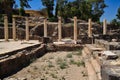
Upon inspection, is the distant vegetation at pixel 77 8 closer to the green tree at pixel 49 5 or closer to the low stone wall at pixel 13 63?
the green tree at pixel 49 5

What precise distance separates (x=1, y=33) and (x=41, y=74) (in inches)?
1058

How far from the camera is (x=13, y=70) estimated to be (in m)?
10.7

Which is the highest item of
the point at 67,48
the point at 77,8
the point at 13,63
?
the point at 77,8

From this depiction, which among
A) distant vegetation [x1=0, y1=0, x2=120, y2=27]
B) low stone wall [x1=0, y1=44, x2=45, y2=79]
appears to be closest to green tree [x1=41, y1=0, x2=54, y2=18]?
distant vegetation [x1=0, y1=0, x2=120, y2=27]

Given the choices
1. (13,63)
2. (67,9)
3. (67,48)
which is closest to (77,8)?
(67,9)

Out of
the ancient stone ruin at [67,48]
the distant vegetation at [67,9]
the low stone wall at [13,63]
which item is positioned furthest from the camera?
the distant vegetation at [67,9]

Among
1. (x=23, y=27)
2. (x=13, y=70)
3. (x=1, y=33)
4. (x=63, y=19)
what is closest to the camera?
(x=13, y=70)

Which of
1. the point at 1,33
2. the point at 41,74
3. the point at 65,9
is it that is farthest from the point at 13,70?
the point at 65,9

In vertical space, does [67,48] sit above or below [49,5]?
below

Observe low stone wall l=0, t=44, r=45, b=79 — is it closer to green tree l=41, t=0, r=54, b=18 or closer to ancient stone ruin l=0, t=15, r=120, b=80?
ancient stone ruin l=0, t=15, r=120, b=80

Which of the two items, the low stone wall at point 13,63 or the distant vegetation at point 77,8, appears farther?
the distant vegetation at point 77,8

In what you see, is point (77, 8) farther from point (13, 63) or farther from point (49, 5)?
point (13, 63)

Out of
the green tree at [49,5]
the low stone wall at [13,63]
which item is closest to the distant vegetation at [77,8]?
the green tree at [49,5]

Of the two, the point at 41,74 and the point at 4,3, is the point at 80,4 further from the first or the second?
the point at 41,74
